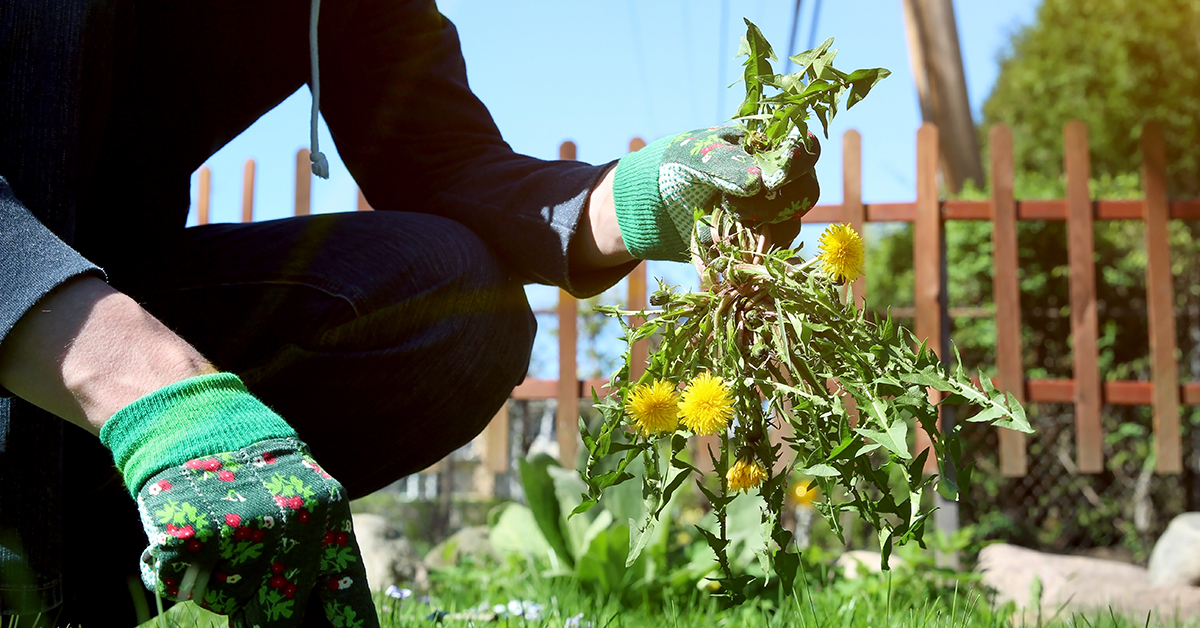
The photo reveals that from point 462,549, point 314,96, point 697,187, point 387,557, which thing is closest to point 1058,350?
point 462,549

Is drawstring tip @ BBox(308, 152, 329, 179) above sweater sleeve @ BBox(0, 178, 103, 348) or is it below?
above

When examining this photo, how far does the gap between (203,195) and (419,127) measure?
438cm

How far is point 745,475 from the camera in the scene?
983 millimetres

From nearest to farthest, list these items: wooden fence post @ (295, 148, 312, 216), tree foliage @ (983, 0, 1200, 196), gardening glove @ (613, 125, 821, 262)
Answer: gardening glove @ (613, 125, 821, 262) < wooden fence post @ (295, 148, 312, 216) < tree foliage @ (983, 0, 1200, 196)

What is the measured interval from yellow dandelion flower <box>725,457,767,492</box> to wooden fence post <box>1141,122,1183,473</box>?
12.8 ft

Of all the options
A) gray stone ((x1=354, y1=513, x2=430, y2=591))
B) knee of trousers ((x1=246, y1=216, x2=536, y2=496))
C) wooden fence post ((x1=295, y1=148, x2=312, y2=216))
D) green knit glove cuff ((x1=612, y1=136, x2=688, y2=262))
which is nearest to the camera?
green knit glove cuff ((x1=612, y1=136, x2=688, y2=262))

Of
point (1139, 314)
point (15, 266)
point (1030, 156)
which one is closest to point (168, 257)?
point (15, 266)

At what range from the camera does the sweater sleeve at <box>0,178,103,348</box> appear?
2.69 ft

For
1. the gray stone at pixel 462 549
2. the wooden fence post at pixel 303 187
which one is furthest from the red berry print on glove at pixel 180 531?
the wooden fence post at pixel 303 187

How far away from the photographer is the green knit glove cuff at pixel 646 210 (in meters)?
1.22

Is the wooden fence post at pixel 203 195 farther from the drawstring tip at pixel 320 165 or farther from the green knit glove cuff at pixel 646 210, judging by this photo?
the green knit glove cuff at pixel 646 210

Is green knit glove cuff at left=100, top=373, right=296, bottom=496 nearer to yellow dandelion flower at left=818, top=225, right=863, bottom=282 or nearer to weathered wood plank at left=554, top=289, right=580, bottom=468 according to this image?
yellow dandelion flower at left=818, top=225, right=863, bottom=282

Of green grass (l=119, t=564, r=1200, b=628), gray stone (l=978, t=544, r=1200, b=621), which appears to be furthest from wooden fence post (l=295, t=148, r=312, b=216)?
gray stone (l=978, t=544, r=1200, b=621)

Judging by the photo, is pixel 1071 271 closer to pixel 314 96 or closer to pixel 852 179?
pixel 852 179
